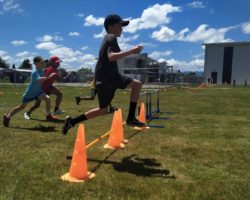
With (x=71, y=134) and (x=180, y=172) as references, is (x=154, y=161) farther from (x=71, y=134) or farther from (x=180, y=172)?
(x=71, y=134)

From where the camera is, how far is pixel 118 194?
3.84 meters

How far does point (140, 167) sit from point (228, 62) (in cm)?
8047

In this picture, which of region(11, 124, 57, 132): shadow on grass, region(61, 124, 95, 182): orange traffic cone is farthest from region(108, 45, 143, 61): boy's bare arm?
region(11, 124, 57, 132): shadow on grass

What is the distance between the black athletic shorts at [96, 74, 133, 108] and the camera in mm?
5457

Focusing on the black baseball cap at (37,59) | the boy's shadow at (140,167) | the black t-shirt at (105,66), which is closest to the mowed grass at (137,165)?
the boy's shadow at (140,167)

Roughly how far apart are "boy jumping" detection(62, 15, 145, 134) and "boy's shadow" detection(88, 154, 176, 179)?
684 mm

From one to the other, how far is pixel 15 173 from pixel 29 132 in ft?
10.4

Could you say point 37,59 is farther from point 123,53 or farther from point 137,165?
point 137,165

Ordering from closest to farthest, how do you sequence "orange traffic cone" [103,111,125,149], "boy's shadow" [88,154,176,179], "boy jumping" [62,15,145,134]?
"boy's shadow" [88,154,176,179], "boy jumping" [62,15,145,134], "orange traffic cone" [103,111,125,149]

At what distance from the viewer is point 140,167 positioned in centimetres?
497

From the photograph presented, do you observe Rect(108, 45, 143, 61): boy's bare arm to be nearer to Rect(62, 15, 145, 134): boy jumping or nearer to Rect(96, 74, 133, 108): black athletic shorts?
Rect(62, 15, 145, 134): boy jumping

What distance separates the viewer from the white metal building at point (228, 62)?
260 feet

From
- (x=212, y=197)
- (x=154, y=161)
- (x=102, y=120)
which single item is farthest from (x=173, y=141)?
(x=102, y=120)

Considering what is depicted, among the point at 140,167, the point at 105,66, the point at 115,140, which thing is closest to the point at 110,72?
the point at 105,66
